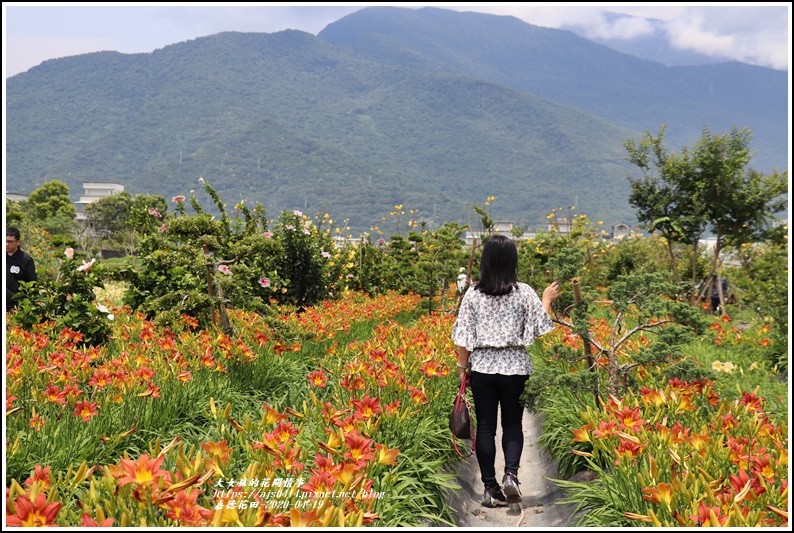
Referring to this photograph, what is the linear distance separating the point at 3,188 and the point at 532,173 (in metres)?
139

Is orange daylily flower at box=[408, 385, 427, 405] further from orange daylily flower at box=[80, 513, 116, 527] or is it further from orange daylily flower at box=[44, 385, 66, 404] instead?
orange daylily flower at box=[80, 513, 116, 527]

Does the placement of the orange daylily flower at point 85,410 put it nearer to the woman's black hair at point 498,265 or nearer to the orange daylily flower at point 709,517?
the woman's black hair at point 498,265

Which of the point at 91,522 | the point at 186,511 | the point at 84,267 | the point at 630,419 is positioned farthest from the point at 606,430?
the point at 84,267

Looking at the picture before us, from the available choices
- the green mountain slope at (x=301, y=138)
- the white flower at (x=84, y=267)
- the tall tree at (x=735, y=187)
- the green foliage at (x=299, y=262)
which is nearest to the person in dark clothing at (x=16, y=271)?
the white flower at (x=84, y=267)

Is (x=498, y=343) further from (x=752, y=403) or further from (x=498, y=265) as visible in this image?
(x=752, y=403)

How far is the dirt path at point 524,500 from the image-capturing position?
10.2 feet

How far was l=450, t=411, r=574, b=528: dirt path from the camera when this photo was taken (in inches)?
123

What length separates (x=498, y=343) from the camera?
3.25 meters

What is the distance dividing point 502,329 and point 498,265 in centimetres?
36

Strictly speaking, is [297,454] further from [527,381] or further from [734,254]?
[734,254]

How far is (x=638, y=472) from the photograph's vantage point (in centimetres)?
252

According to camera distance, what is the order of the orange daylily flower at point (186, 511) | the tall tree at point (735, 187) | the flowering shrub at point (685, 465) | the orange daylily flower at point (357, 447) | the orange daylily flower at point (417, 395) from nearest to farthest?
the orange daylily flower at point (186, 511) → the flowering shrub at point (685, 465) → the orange daylily flower at point (357, 447) → the orange daylily flower at point (417, 395) → the tall tree at point (735, 187)

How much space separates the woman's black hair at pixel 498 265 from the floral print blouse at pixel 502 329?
7 cm

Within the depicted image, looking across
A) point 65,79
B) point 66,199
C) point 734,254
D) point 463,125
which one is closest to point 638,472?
→ point 734,254
